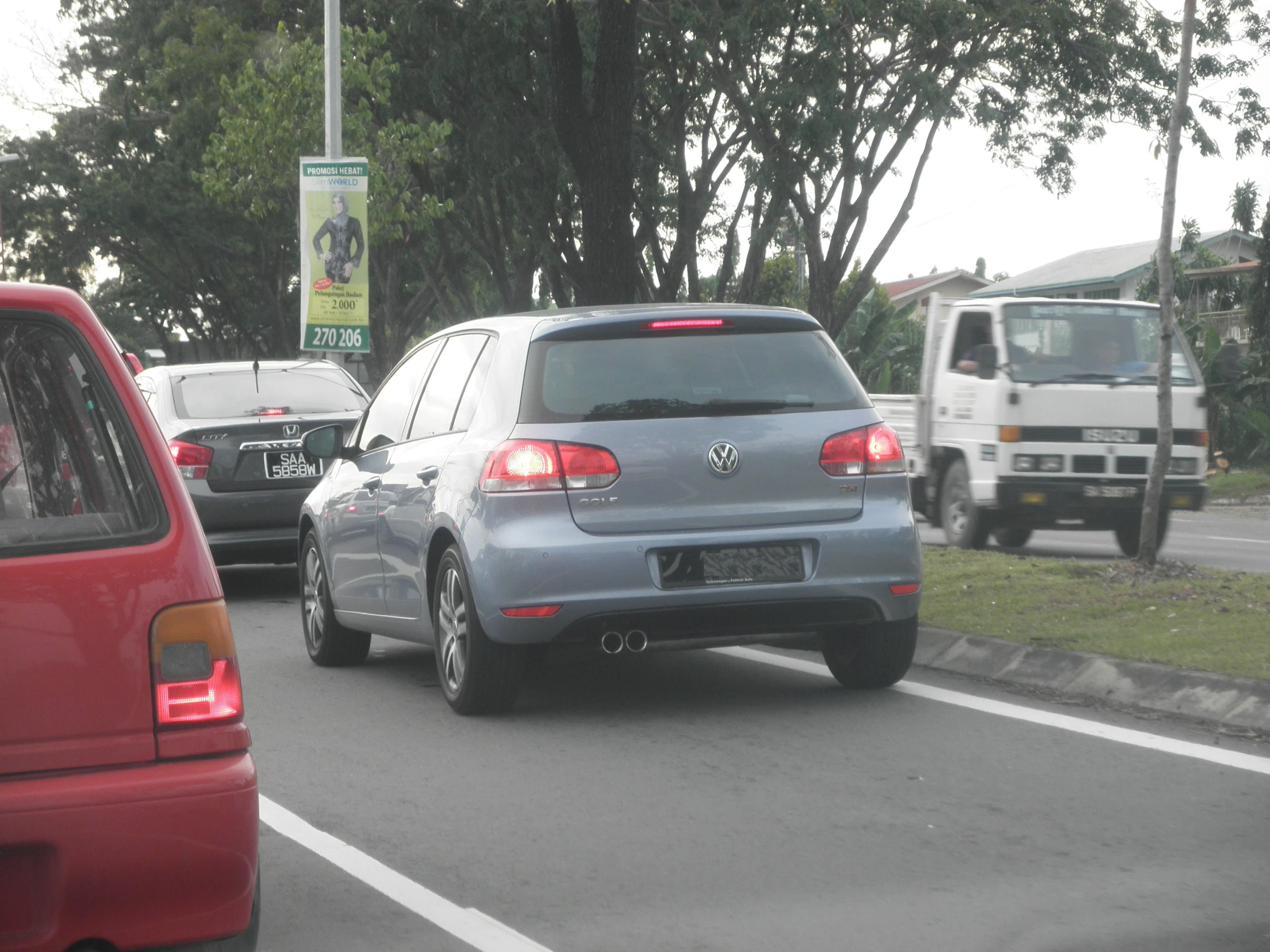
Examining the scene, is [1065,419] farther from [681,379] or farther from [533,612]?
[533,612]

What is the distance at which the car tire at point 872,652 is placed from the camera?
755cm

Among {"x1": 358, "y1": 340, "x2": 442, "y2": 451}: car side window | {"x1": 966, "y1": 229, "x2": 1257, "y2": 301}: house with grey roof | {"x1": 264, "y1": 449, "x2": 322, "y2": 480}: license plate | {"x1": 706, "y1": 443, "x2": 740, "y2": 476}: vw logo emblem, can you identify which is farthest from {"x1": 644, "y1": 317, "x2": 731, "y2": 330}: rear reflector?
{"x1": 966, "y1": 229, "x2": 1257, "y2": 301}: house with grey roof

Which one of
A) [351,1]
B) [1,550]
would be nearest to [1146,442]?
[1,550]

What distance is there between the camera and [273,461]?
12203 mm

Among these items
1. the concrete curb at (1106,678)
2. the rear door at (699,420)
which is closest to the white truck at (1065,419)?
the concrete curb at (1106,678)

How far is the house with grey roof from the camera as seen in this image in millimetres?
56812

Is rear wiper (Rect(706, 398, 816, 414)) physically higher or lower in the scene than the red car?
higher

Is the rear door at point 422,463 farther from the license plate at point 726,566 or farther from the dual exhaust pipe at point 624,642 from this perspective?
the license plate at point 726,566

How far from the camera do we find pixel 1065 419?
46.7 feet

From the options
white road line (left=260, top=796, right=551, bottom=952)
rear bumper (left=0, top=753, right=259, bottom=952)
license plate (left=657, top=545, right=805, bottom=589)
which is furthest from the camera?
license plate (left=657, top=545, right=805, bottom=589)

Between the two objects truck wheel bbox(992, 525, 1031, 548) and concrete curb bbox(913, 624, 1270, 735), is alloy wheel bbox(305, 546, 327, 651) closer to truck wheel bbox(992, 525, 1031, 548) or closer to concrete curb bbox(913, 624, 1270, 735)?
concrete curb bbox(913, 624, 1270, 735)

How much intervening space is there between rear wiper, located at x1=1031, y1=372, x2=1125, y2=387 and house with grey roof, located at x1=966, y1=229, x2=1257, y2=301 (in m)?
39.3

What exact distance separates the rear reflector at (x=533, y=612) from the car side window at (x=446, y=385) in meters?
1.14

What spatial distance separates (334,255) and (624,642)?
1216cm
